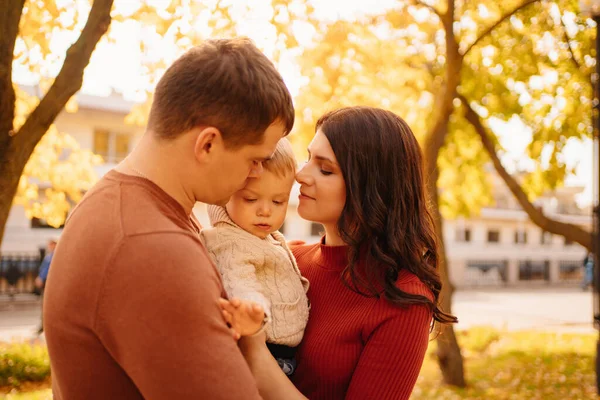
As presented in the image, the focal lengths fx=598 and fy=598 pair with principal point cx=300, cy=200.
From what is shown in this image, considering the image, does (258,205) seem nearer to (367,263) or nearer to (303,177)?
(303,177)

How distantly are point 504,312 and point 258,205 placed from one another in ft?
69.2

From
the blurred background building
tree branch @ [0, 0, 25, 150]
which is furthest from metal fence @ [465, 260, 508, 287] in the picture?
tree branch @ [0, 0, 25, 150]

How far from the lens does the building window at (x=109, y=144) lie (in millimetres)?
24047

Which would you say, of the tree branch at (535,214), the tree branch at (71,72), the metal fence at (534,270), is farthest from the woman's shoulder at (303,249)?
the metal fence at (534,270)

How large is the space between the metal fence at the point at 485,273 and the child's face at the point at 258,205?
110 feet

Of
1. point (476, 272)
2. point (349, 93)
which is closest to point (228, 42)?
point (349, 93)

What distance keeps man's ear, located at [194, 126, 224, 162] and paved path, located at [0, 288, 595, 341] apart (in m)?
12.3

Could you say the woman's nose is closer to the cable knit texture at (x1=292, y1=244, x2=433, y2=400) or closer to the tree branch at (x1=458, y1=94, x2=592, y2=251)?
the cable knit texture at (x1=292, y1=244, x2=433, y2=400)

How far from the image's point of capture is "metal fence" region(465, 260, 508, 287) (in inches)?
1378

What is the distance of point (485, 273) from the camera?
3631cm

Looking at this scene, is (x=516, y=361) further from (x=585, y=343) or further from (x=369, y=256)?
(x=369, y=256)

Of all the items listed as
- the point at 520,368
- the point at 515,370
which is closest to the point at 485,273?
the point at 520,368

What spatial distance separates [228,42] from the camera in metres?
1.82

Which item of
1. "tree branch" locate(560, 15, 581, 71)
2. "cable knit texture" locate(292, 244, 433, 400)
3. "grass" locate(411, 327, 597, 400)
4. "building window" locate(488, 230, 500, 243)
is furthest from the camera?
"building window" locate(488, 230, 500, 243)
